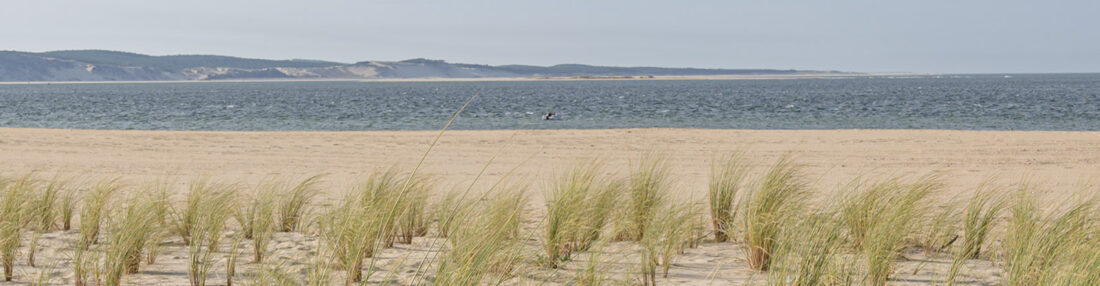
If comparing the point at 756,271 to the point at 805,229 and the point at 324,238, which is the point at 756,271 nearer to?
the point at 805,229

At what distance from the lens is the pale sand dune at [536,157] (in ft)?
18.8

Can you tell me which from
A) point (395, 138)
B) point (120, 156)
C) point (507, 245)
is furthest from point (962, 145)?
point (120, 156)

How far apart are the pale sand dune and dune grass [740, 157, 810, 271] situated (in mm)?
177

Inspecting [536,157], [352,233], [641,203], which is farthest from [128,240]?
[536,157]

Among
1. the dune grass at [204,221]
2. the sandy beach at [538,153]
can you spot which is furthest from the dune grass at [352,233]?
the sandy beach at [538,153]

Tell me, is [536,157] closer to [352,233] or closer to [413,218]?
[413,218]

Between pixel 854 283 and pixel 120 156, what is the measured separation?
513 inches

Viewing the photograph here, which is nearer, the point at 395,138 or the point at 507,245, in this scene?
the point at 507,245

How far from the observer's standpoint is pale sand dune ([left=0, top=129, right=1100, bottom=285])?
18.8 ft

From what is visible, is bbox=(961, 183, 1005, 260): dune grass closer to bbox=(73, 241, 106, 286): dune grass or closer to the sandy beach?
the sandy beach

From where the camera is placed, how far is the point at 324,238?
17.3ft

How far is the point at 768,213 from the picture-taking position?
5.50 metres

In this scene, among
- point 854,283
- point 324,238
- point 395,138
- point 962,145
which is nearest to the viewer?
point 854,283

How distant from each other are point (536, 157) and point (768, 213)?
902 cm
